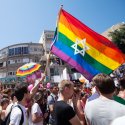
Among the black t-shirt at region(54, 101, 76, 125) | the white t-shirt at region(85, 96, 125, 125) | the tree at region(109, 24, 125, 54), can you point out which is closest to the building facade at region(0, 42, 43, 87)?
the tree at region(109, 24, 125, 54)

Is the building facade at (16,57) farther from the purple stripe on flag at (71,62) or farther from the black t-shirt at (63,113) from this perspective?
the black t-shirt at (63,113)

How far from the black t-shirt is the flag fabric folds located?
3732mm

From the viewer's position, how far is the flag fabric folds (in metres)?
7.96

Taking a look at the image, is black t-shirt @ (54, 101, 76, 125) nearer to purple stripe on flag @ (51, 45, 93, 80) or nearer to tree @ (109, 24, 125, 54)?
purple stripe on flag @ (51, 45, 93, 80)

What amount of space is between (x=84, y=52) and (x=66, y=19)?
1.36m

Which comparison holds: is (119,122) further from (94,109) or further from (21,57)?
(21,57)

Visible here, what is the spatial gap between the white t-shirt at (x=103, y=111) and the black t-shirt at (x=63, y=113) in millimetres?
262

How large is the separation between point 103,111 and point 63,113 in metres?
0.61

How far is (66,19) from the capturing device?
8.87m

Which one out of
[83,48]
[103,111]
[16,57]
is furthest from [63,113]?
[16,57]

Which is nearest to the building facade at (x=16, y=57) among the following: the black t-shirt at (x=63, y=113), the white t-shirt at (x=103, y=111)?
the black t-shirt at (x=63, y=113)

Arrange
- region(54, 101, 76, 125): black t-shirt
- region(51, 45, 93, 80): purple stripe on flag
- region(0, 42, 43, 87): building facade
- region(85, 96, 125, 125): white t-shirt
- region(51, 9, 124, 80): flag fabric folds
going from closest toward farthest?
1. region(85, 96, 125, 125): white t-shirt
2. region(54, 101, 76, 125): black t-shirt
3. region(51, 45, 93, 80): purple stripe on flag
4. region(51, 9, 124, 80): flag fabric folds
5. region(0, 42, 43, 87): building facade

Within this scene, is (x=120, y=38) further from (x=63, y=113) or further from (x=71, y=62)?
(x=63, y=113)

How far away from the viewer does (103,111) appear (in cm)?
373
